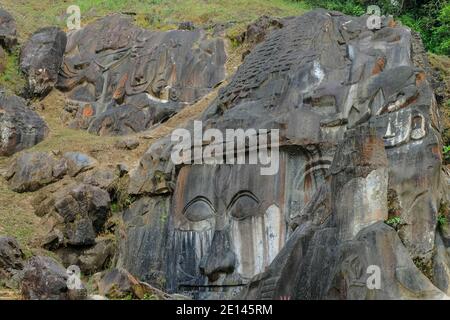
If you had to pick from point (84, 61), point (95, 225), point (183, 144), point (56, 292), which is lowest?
point (56, 292)

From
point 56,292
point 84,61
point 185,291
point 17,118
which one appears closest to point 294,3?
point 84,61

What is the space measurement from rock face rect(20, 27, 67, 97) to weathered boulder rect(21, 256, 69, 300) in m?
→ 12.5

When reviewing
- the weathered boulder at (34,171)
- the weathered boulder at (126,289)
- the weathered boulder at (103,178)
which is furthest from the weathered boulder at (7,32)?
the weathered boulder at (126,289)

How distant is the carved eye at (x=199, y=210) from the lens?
1519 centimetres

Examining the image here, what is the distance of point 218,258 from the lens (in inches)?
573

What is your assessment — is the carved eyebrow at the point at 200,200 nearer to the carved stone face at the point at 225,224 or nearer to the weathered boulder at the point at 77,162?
the carved stone face at the point at 225,224

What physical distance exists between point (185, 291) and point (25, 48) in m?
11.8

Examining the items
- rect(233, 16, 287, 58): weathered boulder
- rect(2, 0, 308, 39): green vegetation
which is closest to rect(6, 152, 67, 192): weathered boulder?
rect(233, 16, 287, 58): weathered boulder

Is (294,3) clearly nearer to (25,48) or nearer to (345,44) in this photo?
(25,48)

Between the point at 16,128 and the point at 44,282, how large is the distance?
32.3ft

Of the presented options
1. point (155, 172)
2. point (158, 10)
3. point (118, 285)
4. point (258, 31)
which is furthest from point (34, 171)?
point (158, 10)

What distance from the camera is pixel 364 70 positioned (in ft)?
51.7

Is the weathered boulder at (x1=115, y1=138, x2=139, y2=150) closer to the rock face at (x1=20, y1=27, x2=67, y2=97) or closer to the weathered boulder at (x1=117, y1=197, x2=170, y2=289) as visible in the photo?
the weathered boulder at (x1=117, y1=197, x2=170, y2=289)

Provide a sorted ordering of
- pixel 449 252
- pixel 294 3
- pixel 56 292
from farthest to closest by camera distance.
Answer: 1. pixel 294 3
2. pixel 449 252
3. pixel 56 292
